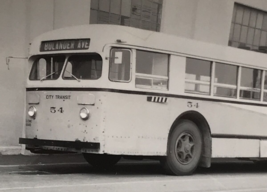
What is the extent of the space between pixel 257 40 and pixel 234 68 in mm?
9812

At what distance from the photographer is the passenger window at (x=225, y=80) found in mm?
10133

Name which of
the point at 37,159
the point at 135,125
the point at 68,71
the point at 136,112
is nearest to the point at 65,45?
the point at 68,71

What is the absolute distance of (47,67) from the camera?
938cm

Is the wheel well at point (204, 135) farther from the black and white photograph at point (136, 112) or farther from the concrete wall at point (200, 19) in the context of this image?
the concrete wall at point (200, 19)

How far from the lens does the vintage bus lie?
8.52 metres

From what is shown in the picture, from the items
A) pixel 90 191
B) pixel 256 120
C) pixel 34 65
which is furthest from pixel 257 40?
pixel 90 191

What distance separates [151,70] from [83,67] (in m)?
1.27

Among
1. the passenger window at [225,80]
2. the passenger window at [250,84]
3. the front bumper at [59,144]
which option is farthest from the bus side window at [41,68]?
the passenger window at [250,84]

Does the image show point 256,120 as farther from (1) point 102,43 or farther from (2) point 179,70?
(1) point 102,43

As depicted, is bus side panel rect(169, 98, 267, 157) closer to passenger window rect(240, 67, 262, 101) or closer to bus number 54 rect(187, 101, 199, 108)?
bus number 54 rect(187, 101, 199, 108)

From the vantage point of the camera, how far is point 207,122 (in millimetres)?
9875

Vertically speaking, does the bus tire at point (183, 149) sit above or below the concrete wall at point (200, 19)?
below

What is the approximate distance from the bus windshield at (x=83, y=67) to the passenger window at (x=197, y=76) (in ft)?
6.32

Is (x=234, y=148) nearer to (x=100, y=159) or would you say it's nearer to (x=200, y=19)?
(x=100, y=159)
